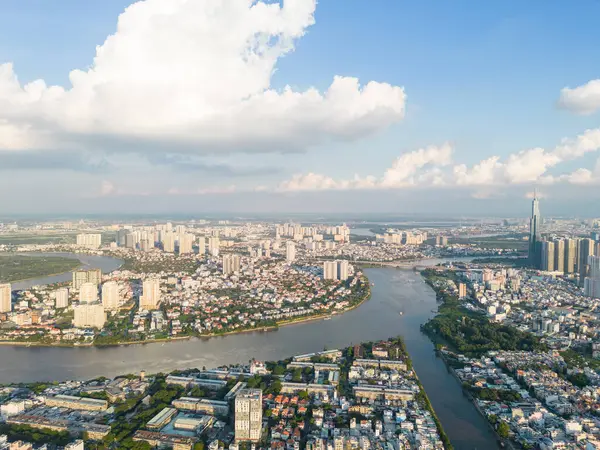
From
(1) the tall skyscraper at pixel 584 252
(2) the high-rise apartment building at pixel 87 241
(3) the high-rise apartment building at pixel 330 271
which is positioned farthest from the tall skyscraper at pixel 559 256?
(2) the high-rise apartment building at pixel 87 241

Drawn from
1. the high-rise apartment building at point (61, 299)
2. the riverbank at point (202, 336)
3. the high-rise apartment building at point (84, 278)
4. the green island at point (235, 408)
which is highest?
the high-rise apartment building at point (84, 278)

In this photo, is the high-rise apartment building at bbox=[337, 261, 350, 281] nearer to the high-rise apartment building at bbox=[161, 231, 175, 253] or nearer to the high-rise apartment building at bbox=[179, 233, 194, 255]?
the high-rise apartment building at bbox=[179, 233, 194, 255]

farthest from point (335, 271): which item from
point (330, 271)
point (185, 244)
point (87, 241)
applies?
point (87, 241)

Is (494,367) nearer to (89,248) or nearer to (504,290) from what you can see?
(504,290)

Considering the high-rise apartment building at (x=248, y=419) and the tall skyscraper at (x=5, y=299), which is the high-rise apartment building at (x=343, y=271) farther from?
the high-rise apartment building at (x=248, y=419)

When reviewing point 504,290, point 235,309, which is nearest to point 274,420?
point 235,309

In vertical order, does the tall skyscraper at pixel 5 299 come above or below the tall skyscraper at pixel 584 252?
below

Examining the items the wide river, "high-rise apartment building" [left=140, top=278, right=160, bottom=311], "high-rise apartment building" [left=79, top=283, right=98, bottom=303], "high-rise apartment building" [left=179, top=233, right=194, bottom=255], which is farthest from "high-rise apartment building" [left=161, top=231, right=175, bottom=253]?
the wide river
